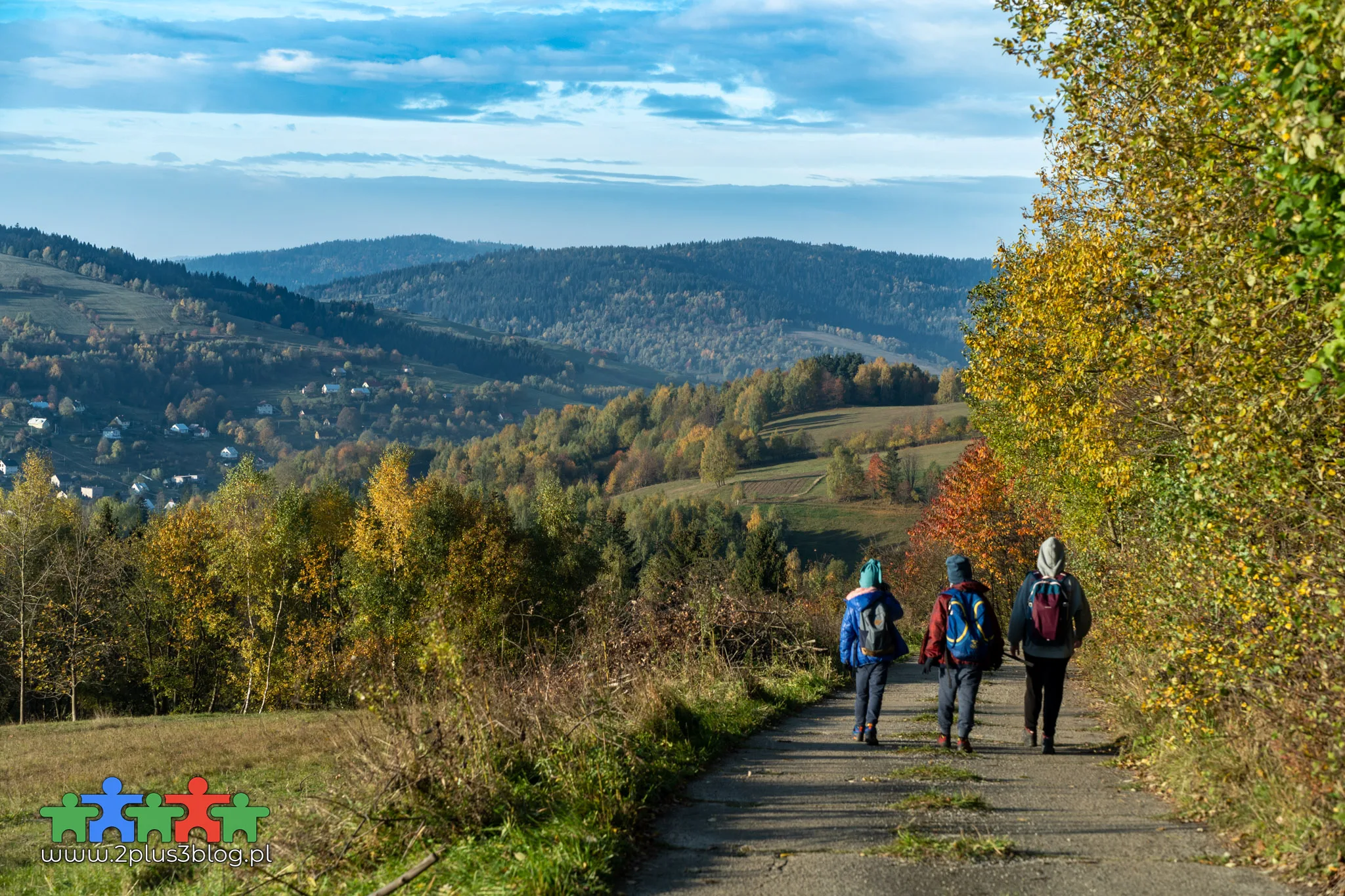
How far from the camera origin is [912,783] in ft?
28.1

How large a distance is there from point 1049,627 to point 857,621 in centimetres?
189

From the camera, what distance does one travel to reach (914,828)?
23.3 ft

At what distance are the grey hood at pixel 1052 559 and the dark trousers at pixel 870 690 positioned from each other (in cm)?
186

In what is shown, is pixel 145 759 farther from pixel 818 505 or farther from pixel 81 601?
pixel 818 505

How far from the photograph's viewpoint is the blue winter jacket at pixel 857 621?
10.7 m

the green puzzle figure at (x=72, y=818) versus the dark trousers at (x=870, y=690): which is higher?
the dark trousers at (x=870, y=690)

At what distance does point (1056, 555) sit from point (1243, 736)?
2970mm

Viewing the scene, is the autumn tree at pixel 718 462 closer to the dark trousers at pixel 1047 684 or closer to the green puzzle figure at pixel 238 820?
the dark trousers at pixel 1047 684

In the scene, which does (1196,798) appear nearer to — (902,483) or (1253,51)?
(1253,51)

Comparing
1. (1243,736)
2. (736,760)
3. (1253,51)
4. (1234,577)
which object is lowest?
(736,760)

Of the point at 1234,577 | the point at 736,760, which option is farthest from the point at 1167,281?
the point at 736,760

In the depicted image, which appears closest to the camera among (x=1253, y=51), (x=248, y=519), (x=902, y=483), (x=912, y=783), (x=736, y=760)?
(x=1253, y=51)

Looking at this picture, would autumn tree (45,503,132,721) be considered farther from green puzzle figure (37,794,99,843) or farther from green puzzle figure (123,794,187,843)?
green puzzle figure (123,794,187,843)

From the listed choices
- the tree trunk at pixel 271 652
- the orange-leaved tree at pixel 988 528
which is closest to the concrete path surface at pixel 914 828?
the orange-leaved tree at pixel 988 528
